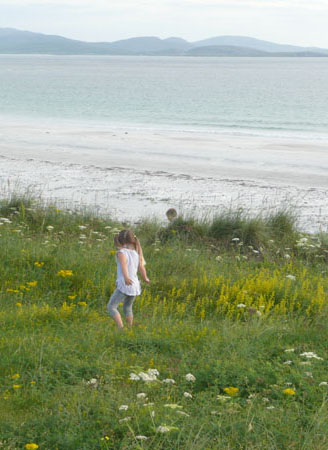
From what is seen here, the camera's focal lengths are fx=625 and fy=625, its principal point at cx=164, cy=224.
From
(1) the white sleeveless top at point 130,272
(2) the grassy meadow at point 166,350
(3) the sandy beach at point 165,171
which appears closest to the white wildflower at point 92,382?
(2) the grassy meadow at point 166,350

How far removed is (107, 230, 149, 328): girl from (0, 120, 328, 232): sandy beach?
5.42 m

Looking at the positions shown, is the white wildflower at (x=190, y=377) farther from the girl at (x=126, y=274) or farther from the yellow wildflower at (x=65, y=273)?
the yellow wildflower at (x=65, y=273)

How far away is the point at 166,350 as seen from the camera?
5.68 m

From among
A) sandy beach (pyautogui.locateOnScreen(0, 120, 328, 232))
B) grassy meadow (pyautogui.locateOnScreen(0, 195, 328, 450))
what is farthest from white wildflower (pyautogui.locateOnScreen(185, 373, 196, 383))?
sandy beach (pyautogui.locateOnScreen(0, 120, 328, 232))

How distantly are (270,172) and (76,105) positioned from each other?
122ft

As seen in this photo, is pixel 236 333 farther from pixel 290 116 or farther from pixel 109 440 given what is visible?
pixel 290 116

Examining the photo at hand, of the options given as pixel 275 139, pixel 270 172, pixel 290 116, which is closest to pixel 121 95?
pixel 290 116

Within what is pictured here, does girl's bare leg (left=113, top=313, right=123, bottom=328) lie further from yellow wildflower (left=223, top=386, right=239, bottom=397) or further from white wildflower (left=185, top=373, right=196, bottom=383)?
yellow wildflower (left=223, top=386, right=239, bottom=397)

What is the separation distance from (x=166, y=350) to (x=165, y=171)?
15347 millimetres

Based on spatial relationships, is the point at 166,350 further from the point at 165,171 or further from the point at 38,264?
the point at 165,171

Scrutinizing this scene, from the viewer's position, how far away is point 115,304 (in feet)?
20.6

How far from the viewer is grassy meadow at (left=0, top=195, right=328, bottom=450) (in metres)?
4.08

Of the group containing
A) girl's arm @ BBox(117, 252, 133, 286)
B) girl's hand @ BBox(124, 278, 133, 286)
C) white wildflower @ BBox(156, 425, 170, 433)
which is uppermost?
girl's arm @ BBox(117, 252, 133, 286)

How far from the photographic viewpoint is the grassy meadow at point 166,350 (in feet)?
13.4
